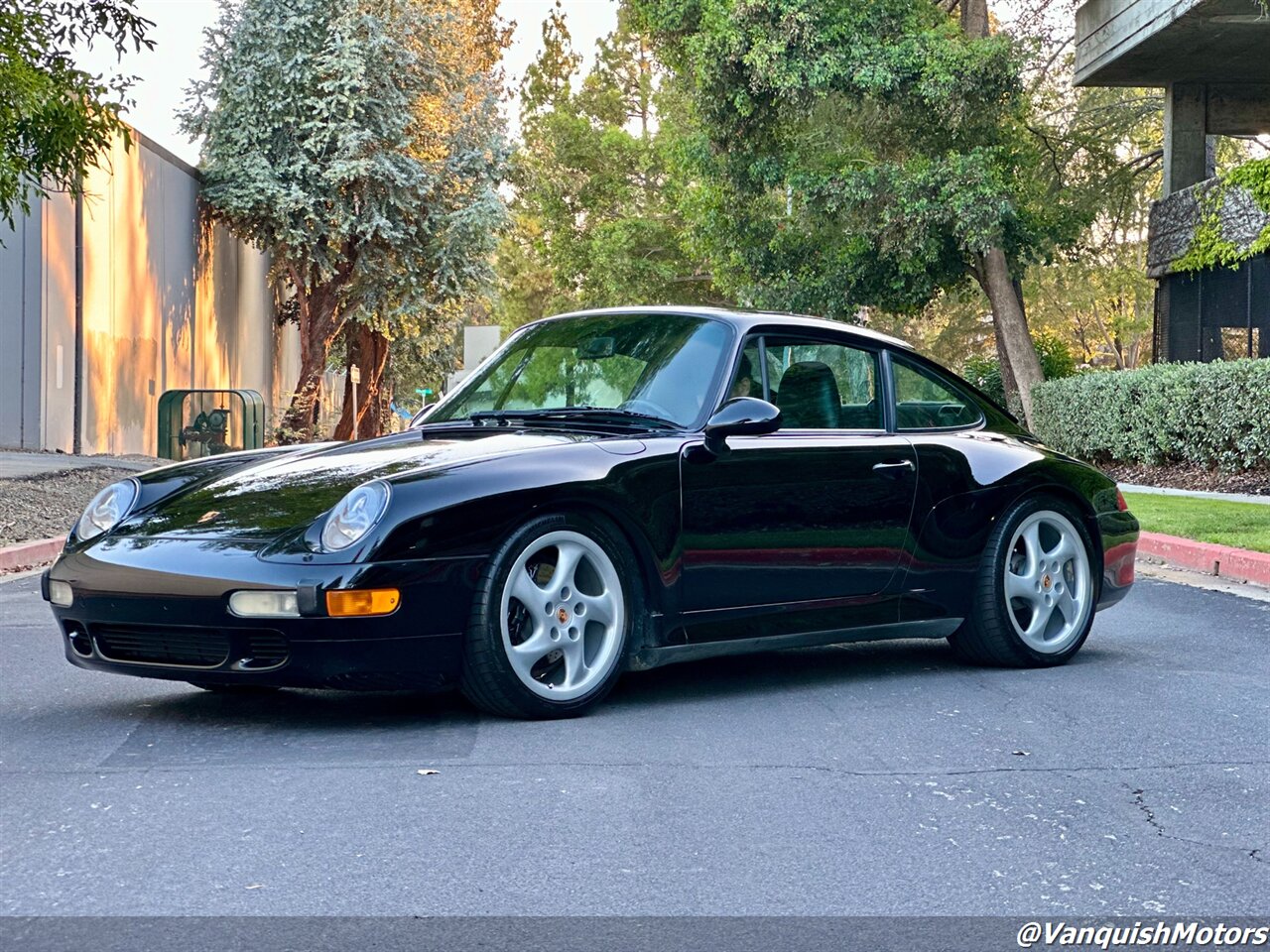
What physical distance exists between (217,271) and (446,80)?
5.83 meters

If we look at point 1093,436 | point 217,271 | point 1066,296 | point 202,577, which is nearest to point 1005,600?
point 202,577

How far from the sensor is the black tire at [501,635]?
209 inches

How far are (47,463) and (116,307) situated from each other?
7.09m

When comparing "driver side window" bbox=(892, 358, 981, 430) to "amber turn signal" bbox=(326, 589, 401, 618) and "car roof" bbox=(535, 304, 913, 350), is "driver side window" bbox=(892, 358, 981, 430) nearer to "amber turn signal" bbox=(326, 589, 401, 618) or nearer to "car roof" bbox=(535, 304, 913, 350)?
"car roof" bbox=(535, 304, 913, 350)

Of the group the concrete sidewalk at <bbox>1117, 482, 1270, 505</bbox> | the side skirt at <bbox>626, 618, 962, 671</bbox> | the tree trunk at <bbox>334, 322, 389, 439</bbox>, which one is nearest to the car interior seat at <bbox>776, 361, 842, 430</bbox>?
the side skirt at <bbox>626, 618, 962, 671</bbox>

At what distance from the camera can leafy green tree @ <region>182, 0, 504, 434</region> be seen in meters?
30.4

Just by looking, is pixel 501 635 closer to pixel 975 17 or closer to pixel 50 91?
pixel 50 91

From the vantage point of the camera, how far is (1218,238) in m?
24.6

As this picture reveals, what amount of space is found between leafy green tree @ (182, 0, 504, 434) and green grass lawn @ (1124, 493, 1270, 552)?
17546 mm

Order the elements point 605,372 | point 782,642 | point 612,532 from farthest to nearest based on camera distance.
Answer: point 605,372 → point 782,642 → point 612,532

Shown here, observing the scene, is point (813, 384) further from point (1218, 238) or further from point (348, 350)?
point (348, 350)

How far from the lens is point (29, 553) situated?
11.6 m

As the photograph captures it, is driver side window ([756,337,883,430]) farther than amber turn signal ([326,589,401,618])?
Yes

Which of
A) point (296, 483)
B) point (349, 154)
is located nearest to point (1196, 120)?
point (349, 154)
